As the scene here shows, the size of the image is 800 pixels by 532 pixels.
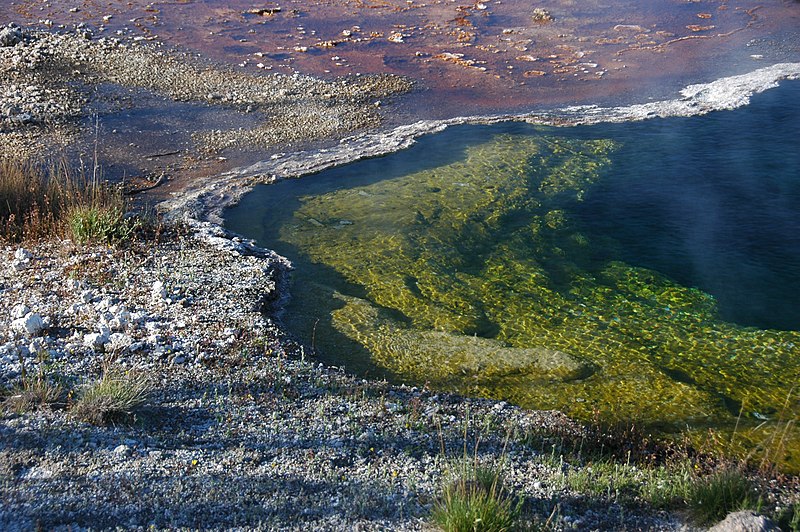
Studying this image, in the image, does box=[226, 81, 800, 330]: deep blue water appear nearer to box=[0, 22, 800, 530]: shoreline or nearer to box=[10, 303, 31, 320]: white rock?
box=[0, 22, 800, 530]: shoreline

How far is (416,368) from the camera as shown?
5496mm

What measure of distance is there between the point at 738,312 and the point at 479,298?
237 cm

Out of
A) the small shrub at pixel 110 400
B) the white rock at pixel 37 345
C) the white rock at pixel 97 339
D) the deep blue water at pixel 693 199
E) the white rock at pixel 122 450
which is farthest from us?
the deep blue water at pixel 693 199

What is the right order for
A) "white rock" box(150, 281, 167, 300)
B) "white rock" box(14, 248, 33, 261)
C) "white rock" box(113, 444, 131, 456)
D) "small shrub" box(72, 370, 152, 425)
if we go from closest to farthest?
"white rock" box(113, 444, 131, 456), "small shrub" box(72, 370, 152, 425), "white rock" box(150, 281, 167, 300), "white rock" box(14, 248, 33, 261)

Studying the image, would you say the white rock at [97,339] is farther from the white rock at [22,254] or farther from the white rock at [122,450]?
the white rock at [22,254]

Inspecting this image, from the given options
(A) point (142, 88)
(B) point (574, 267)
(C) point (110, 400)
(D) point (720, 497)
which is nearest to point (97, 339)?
(C) point (110, 400)

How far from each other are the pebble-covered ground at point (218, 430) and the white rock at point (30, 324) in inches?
0.5

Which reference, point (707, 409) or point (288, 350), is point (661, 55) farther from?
point (288, 350)

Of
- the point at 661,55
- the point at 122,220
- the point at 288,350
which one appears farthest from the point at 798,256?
the point at 661,55

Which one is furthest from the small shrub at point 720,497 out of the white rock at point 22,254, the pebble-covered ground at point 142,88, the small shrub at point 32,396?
the pebble-covered ground at point 142,88

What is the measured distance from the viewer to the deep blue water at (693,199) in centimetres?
706

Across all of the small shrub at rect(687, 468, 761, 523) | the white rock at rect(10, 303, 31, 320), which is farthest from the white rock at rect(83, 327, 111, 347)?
the small shrub at rect(687, 468, 761, 523)

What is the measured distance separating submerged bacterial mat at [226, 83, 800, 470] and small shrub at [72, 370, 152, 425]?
162 cm

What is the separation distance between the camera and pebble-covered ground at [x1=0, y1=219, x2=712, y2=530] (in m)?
3.59
